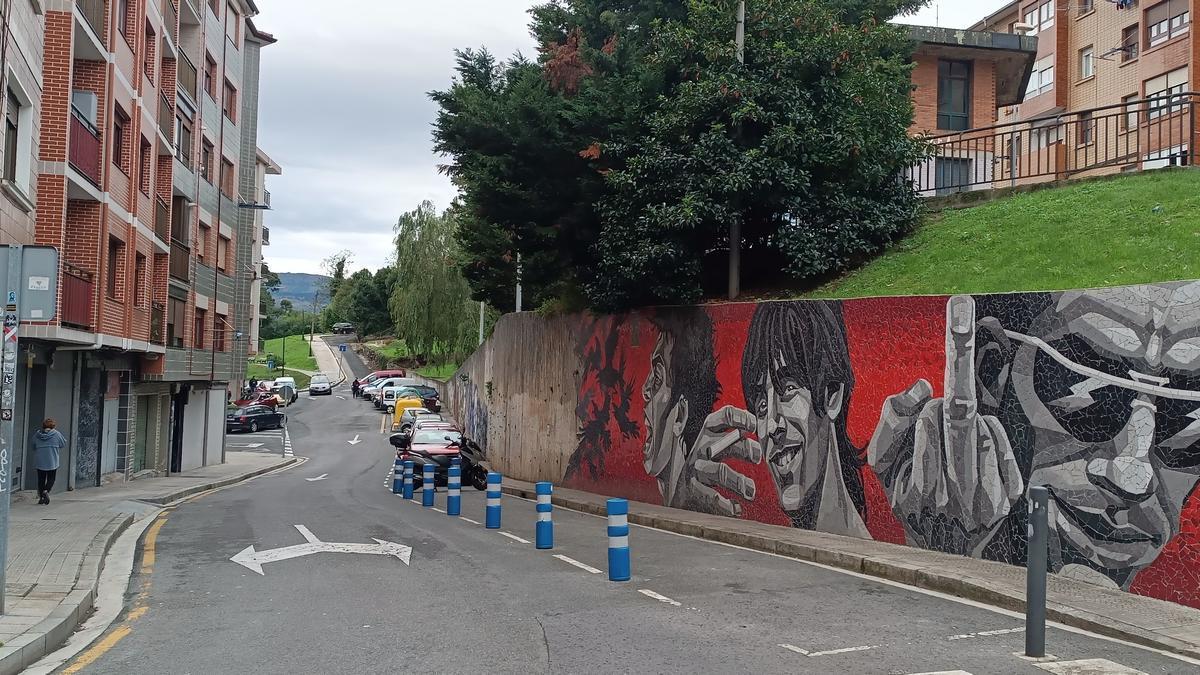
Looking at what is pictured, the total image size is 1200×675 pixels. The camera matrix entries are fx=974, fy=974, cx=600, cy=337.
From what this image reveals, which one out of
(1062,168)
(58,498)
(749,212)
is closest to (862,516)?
(749,212)

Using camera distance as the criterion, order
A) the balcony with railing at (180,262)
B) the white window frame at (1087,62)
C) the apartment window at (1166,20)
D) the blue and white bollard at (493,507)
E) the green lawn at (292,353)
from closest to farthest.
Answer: the blue and white bollard at (493,507) < the balcony with railing at (180,262) < the apartment window at (1166,20) < the white window frame at (1087,62) < the green lawn at (292,353)

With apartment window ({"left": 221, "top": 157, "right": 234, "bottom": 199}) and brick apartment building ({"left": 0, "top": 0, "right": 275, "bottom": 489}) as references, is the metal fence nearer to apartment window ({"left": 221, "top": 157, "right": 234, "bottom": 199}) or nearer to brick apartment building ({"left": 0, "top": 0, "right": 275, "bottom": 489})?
brick apartment building ({"left": 0, "top": 0, "right": 275, "bottom": 489})

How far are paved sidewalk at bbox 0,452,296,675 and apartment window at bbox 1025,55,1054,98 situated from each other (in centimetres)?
3502

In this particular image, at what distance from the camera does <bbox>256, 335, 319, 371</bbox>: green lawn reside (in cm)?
10750

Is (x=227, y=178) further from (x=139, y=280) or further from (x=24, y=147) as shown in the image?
(x=24, y=147)

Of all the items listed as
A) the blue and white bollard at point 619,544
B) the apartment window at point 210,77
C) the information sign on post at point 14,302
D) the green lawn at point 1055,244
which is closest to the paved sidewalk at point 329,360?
the apartment window at point 210,77

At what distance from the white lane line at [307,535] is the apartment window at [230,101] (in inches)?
979

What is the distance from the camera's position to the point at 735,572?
10.3 meters

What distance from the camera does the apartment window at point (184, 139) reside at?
28.1 meters

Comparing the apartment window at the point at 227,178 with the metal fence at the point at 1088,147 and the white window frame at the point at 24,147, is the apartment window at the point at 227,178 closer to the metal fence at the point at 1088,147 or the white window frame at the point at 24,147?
the white window frame at the point at 24,147

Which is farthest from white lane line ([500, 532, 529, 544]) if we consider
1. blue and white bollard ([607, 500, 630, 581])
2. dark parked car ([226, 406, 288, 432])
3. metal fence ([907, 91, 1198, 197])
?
dark parked car ([226, 406, 288, 432])

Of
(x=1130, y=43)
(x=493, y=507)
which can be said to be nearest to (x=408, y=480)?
(x=493, y=507)

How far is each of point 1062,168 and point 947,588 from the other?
12.8 m

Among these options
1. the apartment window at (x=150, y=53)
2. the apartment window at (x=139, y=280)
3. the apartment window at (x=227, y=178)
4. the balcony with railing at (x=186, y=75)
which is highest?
the balcony with railing at (x=186, y=75)
